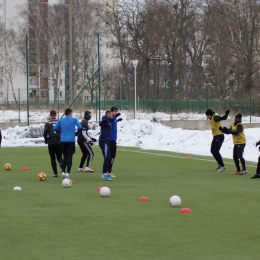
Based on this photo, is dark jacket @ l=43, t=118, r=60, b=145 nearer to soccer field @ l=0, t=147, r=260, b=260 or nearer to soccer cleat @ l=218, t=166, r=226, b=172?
soccer field @ l=0, t=147, r=260, b=260

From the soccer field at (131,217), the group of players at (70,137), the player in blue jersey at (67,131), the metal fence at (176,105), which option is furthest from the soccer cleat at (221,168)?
the metal fence at (176,105)

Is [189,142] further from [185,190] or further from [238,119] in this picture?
[185,190]

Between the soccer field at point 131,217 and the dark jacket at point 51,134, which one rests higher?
the dark jacket at point 51,134

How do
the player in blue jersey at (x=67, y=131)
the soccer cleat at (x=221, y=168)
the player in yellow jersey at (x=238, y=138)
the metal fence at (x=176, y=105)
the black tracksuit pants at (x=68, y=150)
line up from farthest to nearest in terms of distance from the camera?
the metal fence at (x=176, y=105)
the soccer cleat at (x=221, y=168)
the player in yellow jersey at (x=238, y=138)
the black tracksuit pants at (x=68, y=150)
the player in blue jersey at (x=67, y=131)

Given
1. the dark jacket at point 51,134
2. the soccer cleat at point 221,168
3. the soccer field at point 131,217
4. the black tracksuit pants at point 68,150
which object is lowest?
the soccer cleat at point 221,168

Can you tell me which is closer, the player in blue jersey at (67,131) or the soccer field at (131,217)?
the soccer field at (131,217)

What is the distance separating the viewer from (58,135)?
59.7ft

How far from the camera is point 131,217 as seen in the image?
37.6ft

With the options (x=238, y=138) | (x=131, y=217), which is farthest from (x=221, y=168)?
(x=131, y=217)

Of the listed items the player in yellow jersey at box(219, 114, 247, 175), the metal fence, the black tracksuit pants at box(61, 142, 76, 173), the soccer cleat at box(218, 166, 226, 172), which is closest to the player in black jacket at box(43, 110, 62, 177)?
the black tracksuit pants at box(61, 142, 76, 173)

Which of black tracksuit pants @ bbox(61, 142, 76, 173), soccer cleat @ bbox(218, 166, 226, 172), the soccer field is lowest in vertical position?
soccer cleat @ bbox(218, 166, 226, 172)

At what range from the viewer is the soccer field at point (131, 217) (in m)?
8.77

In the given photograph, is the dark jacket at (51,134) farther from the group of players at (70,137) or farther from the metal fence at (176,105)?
the metal fence at (176,105)

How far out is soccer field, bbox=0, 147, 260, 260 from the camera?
877cm
